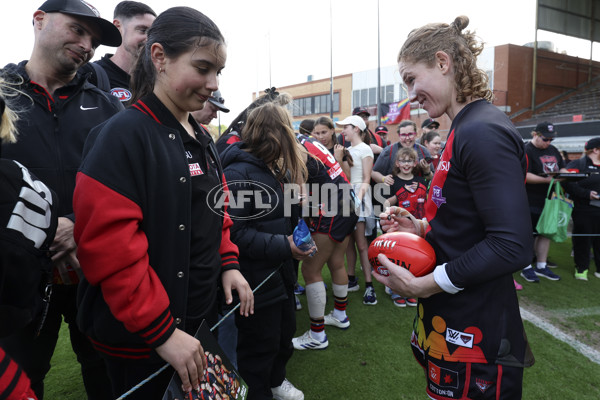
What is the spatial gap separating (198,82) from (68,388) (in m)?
2.99

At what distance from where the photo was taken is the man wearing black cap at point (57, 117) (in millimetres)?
1807

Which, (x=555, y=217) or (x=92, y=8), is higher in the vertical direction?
(x=92, y=8)

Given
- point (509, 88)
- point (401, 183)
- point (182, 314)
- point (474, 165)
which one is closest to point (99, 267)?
point (182, 314)

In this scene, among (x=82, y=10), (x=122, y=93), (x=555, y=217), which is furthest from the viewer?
(x=555, y=217)

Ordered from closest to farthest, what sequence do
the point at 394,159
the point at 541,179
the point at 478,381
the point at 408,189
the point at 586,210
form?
the point at 478,381 → the point at 408,189 → the point at 394,159 → the point at 541,179 → the point at 586,210

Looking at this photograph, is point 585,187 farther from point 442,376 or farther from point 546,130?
point 442,376

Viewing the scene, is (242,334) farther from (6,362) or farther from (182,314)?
(6,362)

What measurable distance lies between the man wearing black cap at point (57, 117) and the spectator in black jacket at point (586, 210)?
21.9 feet

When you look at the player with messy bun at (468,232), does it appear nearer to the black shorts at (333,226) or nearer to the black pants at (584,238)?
the black shorts at (333,226)

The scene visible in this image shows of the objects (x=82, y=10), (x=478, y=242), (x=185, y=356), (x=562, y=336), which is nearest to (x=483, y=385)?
(x=478, y=242)

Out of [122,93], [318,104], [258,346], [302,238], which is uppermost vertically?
[318,104]

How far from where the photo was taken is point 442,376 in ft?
5.10

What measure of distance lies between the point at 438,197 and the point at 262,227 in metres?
1.24

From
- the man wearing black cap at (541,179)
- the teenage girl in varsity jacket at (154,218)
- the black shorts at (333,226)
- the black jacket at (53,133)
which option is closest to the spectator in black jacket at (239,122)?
the black shorts at (333,226)
